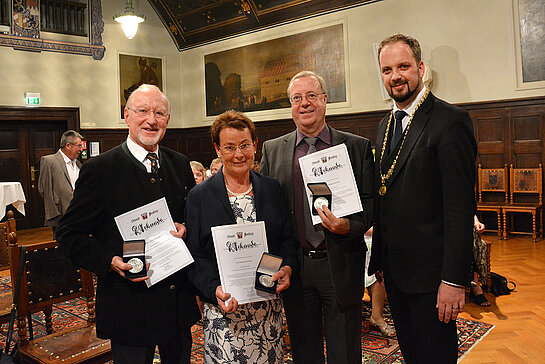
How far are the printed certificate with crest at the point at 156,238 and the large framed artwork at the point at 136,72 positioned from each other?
11.4m

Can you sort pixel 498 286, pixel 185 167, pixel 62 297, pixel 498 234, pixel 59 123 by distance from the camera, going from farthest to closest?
pixel 59 123 → pixel 498 234 → pixel 498 286 → pixel 62 297 → pixel 185 167

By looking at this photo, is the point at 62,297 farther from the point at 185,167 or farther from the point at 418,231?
the point at 418,231

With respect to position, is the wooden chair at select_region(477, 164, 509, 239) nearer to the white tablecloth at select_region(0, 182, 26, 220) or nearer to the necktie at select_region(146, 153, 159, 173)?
the necktie at select_region(146, 153, 159, 173)

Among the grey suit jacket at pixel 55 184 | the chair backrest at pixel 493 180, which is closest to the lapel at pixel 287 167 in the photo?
the grey suit jacket at pixel 55 184

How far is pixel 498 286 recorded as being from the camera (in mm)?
5242

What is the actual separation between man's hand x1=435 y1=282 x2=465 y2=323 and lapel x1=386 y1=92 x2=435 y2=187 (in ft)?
1.80

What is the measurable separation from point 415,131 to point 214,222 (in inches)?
41.1

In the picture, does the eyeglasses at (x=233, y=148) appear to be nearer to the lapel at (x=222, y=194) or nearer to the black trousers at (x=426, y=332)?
the lapel at (x=222, y=194)

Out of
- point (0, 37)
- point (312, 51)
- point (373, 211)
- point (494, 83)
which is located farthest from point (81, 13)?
point (373, 211)

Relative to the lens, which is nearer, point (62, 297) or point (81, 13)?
point (62, 297)

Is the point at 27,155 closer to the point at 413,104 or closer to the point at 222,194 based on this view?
the point at 222,194

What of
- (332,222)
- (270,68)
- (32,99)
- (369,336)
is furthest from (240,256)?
(32,99)

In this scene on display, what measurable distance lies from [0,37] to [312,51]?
7.56 meters

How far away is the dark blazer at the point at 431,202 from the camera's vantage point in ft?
6.42
